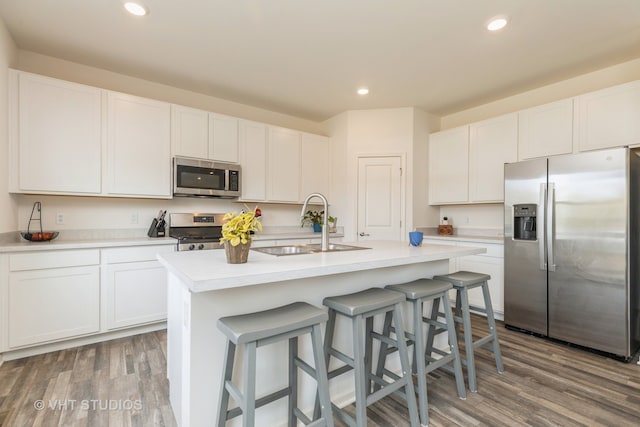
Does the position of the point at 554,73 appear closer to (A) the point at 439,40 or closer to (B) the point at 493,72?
(B) the point at 493,72

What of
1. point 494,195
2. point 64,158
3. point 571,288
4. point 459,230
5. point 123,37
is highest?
point 123,37

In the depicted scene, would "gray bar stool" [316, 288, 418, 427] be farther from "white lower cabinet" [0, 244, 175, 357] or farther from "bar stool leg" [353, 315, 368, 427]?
"white lower cabinet" [0, 244, 175, 357]

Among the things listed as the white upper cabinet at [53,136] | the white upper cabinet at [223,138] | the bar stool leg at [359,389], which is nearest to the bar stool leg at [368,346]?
the bar stool leg at [359,389]

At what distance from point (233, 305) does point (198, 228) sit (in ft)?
7.92

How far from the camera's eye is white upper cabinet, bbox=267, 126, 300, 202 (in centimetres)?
408

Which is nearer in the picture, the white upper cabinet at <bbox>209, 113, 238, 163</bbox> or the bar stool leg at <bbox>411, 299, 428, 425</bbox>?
the bar stool leg at <bbox>411, 299, 428, 425</bbox>

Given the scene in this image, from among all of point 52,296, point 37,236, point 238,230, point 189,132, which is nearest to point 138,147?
point 189,132

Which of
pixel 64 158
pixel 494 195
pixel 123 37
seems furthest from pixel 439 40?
pixel 64 158

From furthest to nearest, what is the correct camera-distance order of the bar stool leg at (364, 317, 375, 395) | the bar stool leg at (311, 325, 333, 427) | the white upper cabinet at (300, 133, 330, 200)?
1. the white upper cabinet at (300, 133, 330, 200)
2. the bar stool leg at (364, 317, 375, 395)
3. the bar stool leg at (311, 325, 333, 427)

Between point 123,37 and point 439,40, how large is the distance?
267cm

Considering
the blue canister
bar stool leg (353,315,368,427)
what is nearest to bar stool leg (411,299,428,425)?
bar stool leg (353,315,368,427)

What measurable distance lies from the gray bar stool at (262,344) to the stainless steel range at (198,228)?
1.92 meters

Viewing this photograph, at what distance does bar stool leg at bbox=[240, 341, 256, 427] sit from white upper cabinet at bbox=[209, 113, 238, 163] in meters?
2.85

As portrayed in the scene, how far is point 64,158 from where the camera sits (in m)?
2.74
